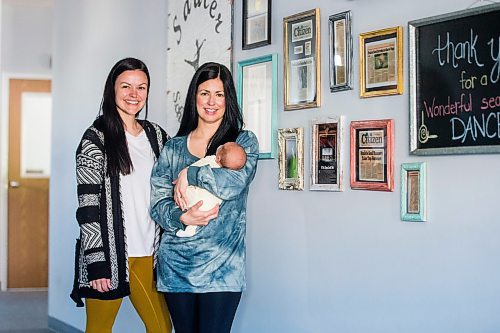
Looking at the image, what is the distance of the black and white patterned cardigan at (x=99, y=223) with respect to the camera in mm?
2420

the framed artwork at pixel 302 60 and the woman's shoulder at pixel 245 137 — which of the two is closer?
the woman's shoulder at pixel 245 137

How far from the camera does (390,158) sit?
89.0 inches

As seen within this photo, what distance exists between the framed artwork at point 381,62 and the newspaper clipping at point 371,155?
13 cm

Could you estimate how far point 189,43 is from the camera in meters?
3.25

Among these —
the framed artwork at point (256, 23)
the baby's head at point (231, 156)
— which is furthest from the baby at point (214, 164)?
the framed artwork at point (256, 23)

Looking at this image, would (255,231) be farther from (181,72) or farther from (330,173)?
(181,72)

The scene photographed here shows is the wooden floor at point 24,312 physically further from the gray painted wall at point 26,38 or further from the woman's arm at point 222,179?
the woman's arm at point 222,179

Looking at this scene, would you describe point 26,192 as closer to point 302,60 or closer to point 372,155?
point 302,60

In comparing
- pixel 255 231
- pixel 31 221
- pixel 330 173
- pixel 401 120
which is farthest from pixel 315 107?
pixel 31 221

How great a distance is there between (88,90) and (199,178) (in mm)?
2267

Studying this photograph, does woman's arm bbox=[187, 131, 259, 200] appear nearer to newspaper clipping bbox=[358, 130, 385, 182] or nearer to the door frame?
newspaper clipping bbox=[358, 130, 385, 182]

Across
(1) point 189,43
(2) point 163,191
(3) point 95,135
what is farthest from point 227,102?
(1) point 189,43

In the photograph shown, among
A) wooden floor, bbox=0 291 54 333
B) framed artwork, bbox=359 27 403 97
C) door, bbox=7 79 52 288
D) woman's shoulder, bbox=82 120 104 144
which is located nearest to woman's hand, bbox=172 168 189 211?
woman's shoulder, bbox=82 120 104 144

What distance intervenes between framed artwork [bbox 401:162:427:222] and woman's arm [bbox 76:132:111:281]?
957 mm
